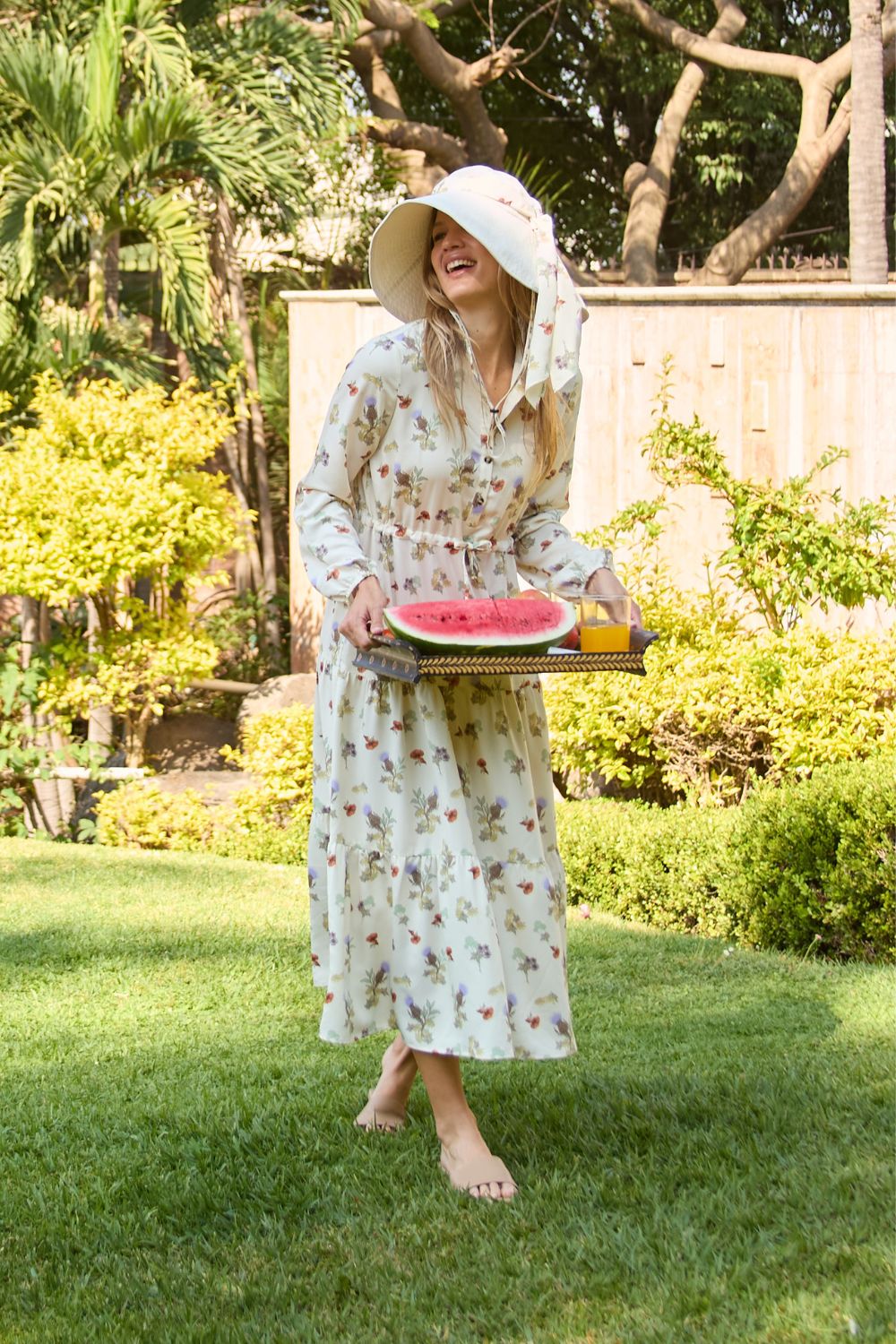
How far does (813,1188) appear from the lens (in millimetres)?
2715

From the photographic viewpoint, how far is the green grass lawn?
231cm

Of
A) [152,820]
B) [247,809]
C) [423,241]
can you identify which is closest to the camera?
[423,241]

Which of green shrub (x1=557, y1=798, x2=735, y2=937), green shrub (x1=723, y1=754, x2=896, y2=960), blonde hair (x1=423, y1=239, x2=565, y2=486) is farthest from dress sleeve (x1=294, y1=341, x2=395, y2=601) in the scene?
green shrub (x1=557, y1=798, x2=735, y2=937)

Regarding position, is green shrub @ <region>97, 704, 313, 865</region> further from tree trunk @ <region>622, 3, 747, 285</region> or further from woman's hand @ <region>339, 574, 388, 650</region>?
tree trunk @ <region>622, 3, 747, 285</region>

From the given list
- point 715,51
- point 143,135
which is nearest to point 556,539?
point 143,135

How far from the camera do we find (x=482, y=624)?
9.07 ft

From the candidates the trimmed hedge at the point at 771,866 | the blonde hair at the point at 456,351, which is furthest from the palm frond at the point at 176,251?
the blonde hair at the point at 456,351

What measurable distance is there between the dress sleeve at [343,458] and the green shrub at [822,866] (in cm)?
266

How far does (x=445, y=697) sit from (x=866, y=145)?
32.9 feet

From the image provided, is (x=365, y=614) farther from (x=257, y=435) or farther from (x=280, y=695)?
(x=257, y=435)

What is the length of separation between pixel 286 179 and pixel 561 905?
7.63 metres

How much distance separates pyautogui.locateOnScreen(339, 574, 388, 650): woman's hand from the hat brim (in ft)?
2.30

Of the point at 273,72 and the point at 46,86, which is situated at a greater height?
the point at 273,72

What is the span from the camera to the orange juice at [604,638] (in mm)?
2832
